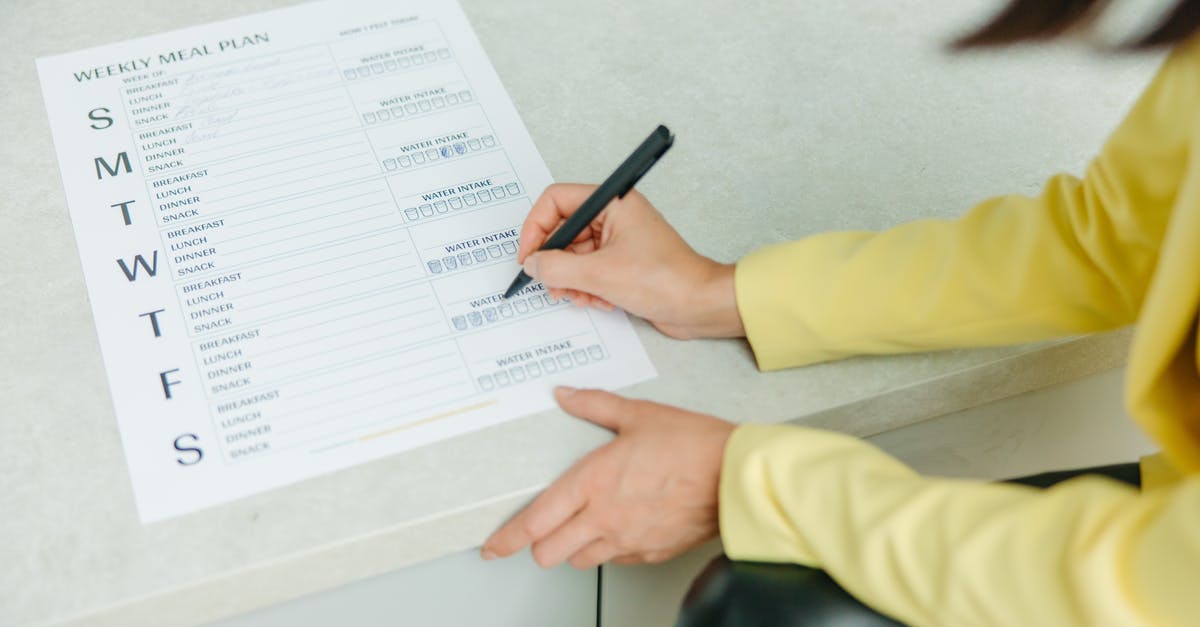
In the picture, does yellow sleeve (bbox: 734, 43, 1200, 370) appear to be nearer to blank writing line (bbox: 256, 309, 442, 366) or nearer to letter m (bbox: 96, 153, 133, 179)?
blank writing line (bbox: 256, 309, 442, 366)

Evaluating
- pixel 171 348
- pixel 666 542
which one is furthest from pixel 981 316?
pixel 171 348

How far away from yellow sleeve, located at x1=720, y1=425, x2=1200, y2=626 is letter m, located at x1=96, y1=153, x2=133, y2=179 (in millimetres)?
458

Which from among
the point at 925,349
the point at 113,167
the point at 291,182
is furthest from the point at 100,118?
the point at 925,349

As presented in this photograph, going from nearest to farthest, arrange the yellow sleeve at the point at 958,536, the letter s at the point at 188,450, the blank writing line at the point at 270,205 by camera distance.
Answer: the yellow sleeve at the point at 958,536
the letter s at the point at 188,450
the blank writing line at the point at 270,205

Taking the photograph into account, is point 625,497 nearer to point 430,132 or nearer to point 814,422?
point 814,422

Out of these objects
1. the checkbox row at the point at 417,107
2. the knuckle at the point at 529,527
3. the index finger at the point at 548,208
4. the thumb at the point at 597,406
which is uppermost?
the checkbox row at the point at 417,107

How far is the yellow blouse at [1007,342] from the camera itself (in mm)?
512

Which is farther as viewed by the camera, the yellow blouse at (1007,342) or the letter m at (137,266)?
the letter m at (137,266)

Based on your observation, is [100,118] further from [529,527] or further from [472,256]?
[529,527]

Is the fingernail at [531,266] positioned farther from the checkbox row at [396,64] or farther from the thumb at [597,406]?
the checkbox row at [396,64]

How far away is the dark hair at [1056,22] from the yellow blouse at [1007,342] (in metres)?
0.02

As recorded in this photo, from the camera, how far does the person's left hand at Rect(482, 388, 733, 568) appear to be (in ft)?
2.02

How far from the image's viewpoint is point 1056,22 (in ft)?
1.82

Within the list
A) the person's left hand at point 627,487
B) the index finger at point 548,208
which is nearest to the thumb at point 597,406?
the person's left hand at point 627,487
